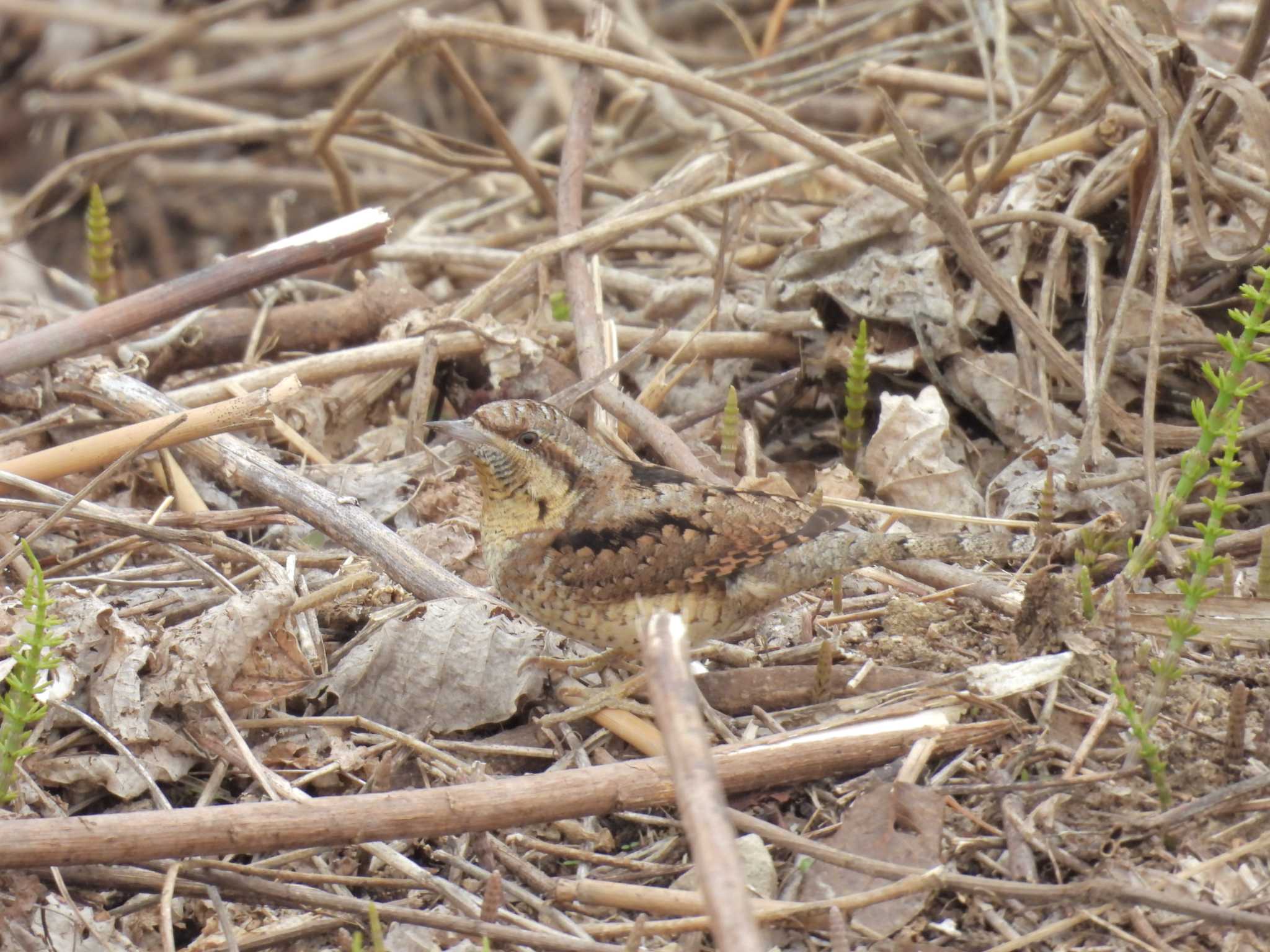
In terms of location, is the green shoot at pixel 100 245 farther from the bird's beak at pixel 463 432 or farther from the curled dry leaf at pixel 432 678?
the curled dry leaf at pixel 432 678

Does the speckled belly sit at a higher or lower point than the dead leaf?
higher

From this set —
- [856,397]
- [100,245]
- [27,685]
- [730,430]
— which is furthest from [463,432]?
[100,245]

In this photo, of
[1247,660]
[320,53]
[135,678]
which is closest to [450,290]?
[135,678]

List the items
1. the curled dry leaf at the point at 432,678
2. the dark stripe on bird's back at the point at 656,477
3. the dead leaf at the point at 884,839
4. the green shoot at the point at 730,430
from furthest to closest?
the green shoot at the point at 730,430 → the dark stripe on bird's back at the point at 656,477 → the curled dry leaf at the point at 432,678 → the dead leaf at the point at 884,839

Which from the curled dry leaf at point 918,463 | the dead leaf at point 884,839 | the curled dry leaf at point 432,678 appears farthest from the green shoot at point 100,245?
the dead leaf at point 884,839

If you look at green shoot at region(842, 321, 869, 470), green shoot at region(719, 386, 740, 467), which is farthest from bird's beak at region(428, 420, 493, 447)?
green shoot at region(842, 321, 869, 470)

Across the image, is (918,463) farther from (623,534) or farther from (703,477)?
(623,534)

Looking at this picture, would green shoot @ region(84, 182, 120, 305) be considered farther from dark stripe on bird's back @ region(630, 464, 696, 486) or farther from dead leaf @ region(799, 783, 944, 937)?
dead leaf @ region(799, 783, 944, 937)
